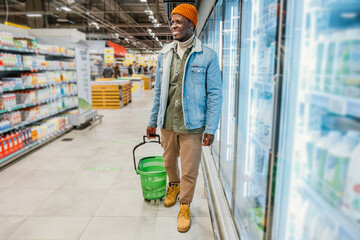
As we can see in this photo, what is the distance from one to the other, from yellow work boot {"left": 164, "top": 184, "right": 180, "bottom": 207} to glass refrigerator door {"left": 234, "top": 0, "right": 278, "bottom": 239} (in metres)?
0.73

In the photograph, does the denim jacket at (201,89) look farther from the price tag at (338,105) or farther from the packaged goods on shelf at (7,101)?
the packaged goods on shelf at (7,101)

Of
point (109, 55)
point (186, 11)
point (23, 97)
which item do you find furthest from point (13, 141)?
point (109, 55)

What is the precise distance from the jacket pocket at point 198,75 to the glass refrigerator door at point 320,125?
4.05ft

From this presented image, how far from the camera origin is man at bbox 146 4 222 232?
234 cm

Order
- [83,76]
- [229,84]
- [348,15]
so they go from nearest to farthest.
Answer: [348,15] < [229,84] < [83,76]

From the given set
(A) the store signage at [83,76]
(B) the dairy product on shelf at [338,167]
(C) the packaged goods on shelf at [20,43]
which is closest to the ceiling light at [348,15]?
(B) the dairy product on shelf at [338,167]

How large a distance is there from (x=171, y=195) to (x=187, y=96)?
3.96 feet

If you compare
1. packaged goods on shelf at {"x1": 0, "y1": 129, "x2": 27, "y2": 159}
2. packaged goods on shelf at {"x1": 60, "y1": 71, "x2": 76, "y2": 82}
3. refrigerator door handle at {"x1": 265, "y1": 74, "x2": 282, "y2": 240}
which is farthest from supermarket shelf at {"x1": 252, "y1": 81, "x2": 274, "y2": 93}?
packaged goods on shelf at {"x1": 60, "y1": 71, "x2": 76, "y2": 82}

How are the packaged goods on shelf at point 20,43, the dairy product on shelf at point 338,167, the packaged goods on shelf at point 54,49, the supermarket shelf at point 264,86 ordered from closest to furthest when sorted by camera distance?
1. the dairy product on shelf at point 338,167
2. the supermarket shelf at point 264,86
3. the packaged goods on shelf at point 20,43
4. the packaged goods on shelf at point 54,49

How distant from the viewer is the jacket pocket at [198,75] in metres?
2.33

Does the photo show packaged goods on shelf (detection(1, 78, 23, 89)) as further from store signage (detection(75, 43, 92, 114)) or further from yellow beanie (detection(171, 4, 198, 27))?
yellow beanie (detection(171, 4, 198, 27))

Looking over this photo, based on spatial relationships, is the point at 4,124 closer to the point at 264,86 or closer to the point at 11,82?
the point at 11,82

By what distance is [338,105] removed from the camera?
806 millimetres

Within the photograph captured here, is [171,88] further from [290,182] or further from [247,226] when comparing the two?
[290,182]
